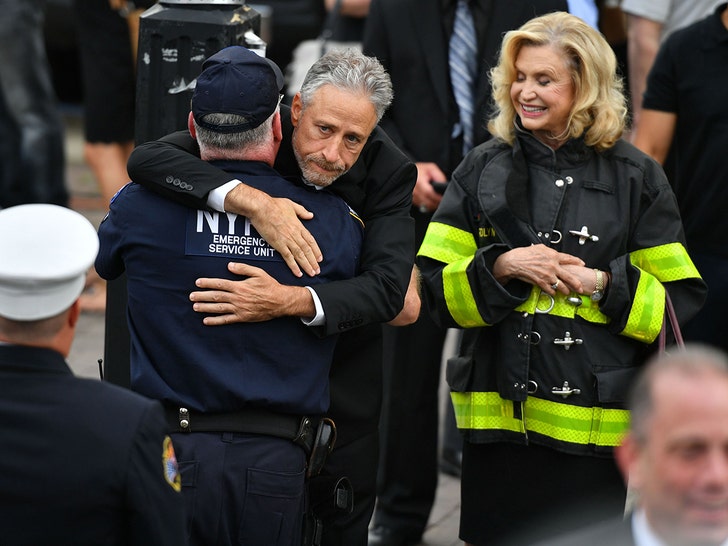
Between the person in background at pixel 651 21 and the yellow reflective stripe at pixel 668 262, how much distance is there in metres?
1.96

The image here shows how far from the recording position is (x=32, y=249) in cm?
264

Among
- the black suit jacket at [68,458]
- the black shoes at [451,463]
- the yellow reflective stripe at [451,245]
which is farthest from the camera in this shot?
the black shoes at [451,463]

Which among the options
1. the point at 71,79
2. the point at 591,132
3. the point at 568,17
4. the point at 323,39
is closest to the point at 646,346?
the point at 591,132

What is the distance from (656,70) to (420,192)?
3.34 ft

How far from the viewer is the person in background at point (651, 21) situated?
5801 millimetres

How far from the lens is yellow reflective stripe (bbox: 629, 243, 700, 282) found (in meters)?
3.92

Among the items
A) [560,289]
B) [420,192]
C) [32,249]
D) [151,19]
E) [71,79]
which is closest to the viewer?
[32,249]

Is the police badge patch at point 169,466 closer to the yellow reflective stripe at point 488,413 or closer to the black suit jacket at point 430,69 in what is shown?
the yellow reflective stripe at point 488,413

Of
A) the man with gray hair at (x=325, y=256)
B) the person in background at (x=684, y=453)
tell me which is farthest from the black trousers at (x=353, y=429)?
the person in background at (x=684, y=453)

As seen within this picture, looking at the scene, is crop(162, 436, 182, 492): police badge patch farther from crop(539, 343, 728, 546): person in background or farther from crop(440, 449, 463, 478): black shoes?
crop(440, 449, 463, 478): black shoes

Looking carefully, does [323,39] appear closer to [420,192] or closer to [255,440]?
[420,192]

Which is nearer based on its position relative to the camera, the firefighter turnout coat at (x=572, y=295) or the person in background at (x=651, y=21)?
the firefighter turnout coat at (x=572, y=295)

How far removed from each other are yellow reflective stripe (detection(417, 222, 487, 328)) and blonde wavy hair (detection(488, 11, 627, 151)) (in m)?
0.35

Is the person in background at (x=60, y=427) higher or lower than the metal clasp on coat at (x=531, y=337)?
higher
